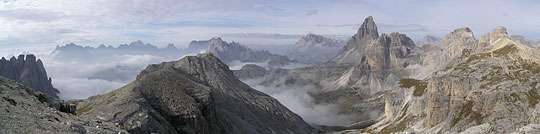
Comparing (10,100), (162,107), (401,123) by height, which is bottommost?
(401,123)

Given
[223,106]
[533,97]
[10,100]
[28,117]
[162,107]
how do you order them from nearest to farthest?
1. [28,117]
2. [10,100]
3. [162,107]
4. [533,97]
5. [223,106]

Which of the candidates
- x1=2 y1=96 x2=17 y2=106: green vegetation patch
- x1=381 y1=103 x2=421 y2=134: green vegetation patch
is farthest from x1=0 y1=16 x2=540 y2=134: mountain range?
x1=381 y1=103 x2=421 y2=134: green vegetation patch

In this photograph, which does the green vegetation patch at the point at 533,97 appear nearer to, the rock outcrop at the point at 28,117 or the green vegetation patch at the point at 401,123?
the green vegetation patch at the point at 401,123

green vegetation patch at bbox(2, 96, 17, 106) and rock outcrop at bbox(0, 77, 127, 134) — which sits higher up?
green vegetation patch at bbox(2, 96, 17, 106)

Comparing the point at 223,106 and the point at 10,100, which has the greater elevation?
the point at 10,100

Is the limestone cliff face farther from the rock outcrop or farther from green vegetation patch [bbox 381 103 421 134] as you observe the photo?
the rock outcrop

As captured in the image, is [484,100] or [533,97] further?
[484,100]

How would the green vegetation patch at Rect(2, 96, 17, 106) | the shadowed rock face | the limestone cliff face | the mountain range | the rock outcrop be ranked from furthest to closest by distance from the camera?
the limestone cliff face, the shadowed rock face, the mountain range, the green vegetation patch at Rect(2, 96, 17, 106), the rock outcrop

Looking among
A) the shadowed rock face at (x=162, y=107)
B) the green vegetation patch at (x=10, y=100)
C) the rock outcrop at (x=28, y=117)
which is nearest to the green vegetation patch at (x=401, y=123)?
the shadowed rock face at (x=162, y=107)

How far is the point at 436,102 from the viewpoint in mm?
143375

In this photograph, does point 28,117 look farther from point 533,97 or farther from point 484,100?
point 533,97

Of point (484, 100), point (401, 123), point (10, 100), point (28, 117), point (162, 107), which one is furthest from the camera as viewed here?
point (401, 123)

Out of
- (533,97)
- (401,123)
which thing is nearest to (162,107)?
(533,97)

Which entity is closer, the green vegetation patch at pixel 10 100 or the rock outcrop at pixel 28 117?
the rock outcrop at pixel 28 117
